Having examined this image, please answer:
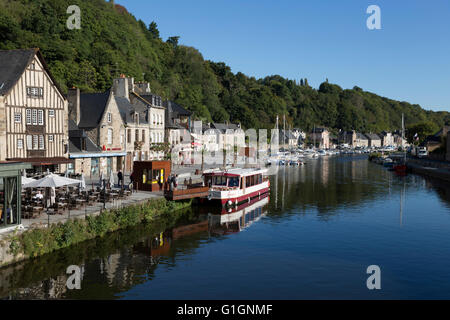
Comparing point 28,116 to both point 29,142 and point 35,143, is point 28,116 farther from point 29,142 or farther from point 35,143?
point 35,143

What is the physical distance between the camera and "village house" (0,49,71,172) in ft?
110

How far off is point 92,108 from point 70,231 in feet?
87.1

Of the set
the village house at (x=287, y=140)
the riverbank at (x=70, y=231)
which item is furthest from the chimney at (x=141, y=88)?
the village house at (x=287, y=140)

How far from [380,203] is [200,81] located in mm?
110513

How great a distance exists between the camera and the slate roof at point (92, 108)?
146 ft

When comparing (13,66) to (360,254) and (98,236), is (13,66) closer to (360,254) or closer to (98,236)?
Result: (98,236)

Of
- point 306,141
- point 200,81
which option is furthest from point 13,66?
point 306,141

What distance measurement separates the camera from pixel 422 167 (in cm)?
7925

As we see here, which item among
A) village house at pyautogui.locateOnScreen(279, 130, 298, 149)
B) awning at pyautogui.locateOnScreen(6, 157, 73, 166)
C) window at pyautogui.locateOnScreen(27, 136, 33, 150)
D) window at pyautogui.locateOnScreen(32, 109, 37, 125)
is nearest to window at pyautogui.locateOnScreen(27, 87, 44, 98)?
window at pyautogui.locateOnScreen(32, 109, 37, 125)

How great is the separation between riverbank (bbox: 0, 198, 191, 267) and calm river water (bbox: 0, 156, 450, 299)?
476mm

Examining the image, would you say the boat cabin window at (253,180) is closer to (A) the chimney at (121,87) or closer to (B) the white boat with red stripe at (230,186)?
(B) the white boat with red stripe at (230,186)

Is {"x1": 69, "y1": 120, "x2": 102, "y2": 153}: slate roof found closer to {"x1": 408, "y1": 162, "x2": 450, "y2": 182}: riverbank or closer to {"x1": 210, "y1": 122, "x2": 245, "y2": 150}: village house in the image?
{"x1": 210, "y1": 122, "x2": 245, "y2": 150}: village house

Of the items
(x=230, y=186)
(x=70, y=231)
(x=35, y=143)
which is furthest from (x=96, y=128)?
(x=70, y=231)

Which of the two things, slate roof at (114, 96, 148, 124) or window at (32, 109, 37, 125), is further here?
slate roof at (114, 96, 148, 124)
